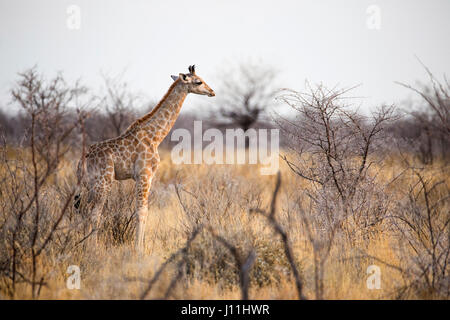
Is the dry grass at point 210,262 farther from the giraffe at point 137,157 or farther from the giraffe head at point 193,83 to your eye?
the giraffe head at point 193,83

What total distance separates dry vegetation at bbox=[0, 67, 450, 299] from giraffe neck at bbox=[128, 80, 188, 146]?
0.97 m

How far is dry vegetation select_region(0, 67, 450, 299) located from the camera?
3455 mm

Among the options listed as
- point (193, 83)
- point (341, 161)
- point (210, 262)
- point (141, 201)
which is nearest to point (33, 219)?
point (141, 201)

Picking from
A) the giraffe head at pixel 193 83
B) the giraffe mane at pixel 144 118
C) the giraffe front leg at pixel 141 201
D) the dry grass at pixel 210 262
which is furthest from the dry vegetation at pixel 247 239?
the giraffe head at pixel 193 83

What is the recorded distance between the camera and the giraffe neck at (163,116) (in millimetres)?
5234

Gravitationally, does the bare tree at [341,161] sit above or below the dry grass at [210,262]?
above

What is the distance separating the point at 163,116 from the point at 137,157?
2.37ft

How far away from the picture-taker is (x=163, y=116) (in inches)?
208

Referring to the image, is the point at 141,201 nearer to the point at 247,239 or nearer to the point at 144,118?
the point at 144,118

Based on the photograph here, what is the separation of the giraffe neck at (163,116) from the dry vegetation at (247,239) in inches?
38.2

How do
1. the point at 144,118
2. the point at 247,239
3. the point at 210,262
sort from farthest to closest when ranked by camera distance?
the point at 144,118 < the point at 247,239 < the point at 210,262

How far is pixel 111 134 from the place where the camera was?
1255cm
